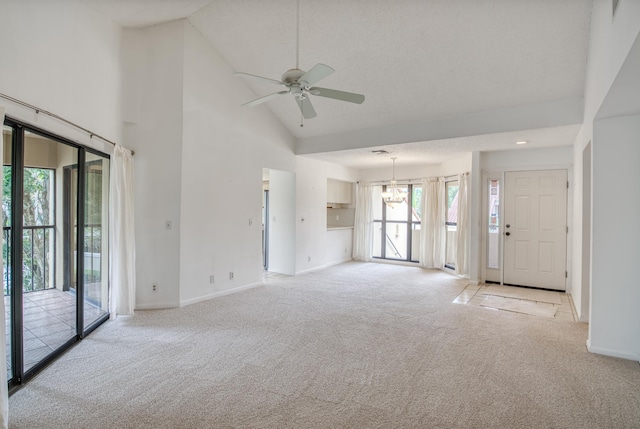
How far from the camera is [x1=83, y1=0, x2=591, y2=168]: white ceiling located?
11.5ft

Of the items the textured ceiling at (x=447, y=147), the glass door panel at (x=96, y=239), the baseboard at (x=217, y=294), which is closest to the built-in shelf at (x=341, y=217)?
the textured ceiling at (x=447, y=147)

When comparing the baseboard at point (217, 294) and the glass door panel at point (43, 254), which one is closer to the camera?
the glass door panel at point (43, 254)

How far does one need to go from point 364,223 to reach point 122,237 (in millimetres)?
5763

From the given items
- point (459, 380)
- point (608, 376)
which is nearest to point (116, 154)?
point (459, 380)

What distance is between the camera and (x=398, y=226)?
27.6ft

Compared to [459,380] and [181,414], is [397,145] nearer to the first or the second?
[459,380]

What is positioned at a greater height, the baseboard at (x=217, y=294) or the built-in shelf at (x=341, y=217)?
the built-in shelf at (x=341, y=217)

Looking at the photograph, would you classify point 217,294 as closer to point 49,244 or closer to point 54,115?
point 49,244

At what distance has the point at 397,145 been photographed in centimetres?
559

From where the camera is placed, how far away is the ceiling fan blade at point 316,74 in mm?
2482

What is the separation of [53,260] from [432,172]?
6.96m

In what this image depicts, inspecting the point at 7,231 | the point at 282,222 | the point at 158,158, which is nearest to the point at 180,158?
the point at 158,158

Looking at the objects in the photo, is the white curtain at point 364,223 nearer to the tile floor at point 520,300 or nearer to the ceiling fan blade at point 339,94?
the tile floor at point 520,300

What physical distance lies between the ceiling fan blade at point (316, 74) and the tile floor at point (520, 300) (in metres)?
3.83
